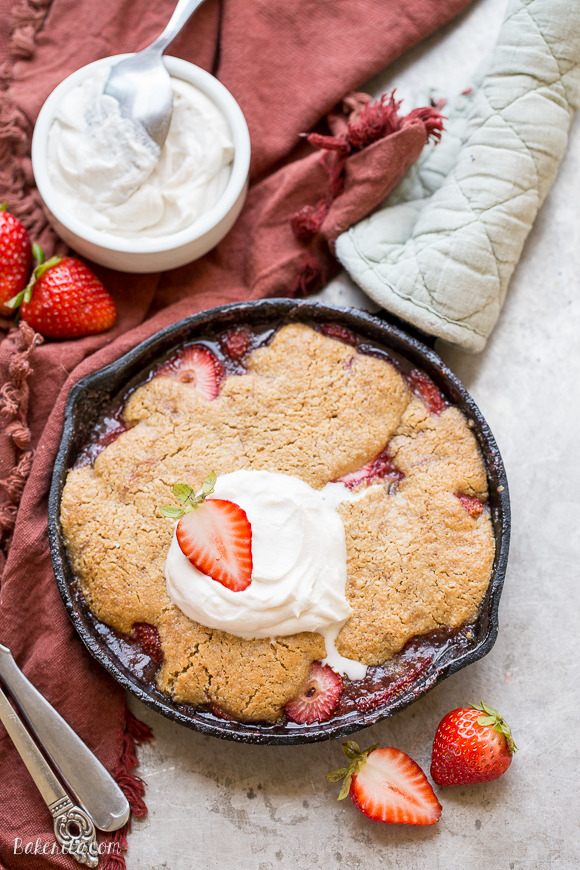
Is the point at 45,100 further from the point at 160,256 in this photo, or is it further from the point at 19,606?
the point at 19,606

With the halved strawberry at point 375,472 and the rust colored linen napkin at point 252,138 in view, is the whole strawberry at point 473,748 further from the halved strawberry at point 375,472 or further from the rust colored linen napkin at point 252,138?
the rust colored linen napkin at point 252,138

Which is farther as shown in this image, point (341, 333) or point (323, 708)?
point (341, 333)

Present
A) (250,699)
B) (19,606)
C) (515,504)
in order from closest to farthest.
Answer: (250,699)
(19,606)
(515,504)

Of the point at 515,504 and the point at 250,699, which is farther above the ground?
the point at 515,504

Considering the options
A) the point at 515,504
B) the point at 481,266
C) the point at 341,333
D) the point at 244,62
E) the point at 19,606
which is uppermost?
the point at 244,62

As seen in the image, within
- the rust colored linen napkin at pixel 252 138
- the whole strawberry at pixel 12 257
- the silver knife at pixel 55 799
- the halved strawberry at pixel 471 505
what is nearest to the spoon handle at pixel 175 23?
the rust colored linen napkin at pixel 252 138

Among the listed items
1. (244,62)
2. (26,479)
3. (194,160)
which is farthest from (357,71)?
(26,479)
